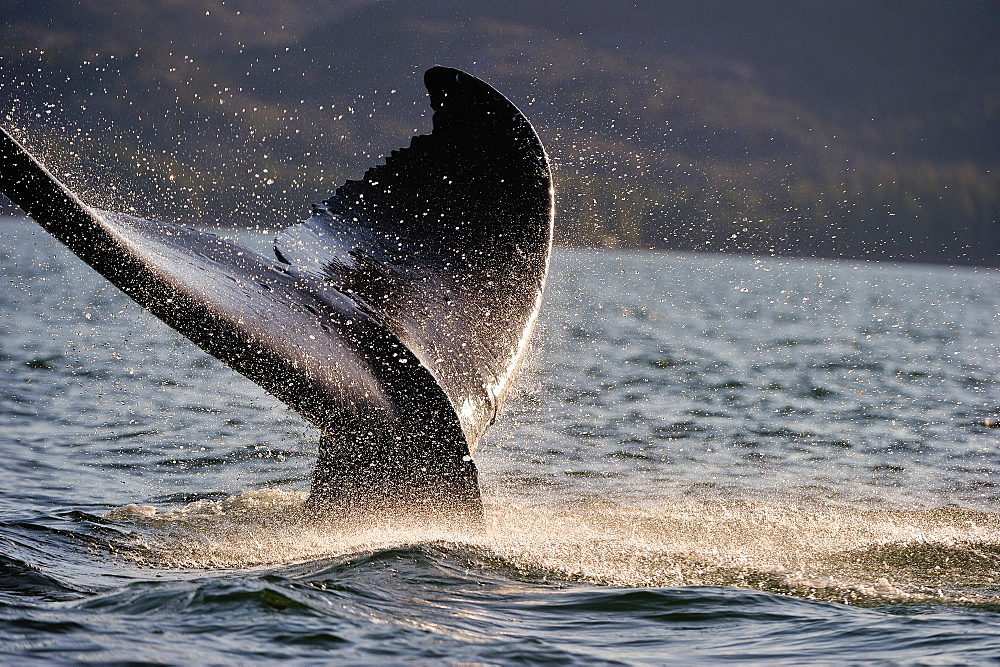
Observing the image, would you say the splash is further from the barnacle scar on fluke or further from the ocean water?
the barnacle scar on fluke

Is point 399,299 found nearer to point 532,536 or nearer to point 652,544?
point 532,536

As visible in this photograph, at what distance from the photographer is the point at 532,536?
6480 millimetres

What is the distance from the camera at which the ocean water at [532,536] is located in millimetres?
4727

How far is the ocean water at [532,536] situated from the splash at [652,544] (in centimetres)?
2

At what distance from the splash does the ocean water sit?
2cm

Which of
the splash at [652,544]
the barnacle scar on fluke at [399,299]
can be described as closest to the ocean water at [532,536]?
the splash at [652,544]

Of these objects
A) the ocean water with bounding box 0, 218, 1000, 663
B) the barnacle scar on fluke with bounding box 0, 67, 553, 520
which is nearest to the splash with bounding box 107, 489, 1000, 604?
the ocean water with bounding box 0, 218, 1000, 663

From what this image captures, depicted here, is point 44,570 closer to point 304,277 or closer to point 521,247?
point 304,277

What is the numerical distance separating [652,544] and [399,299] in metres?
2.05

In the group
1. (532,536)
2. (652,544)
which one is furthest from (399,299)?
(652,544)

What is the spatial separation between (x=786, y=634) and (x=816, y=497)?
373cm

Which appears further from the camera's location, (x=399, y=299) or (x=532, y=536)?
(x=532, y=536)

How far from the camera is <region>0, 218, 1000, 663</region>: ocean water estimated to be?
4727 mm

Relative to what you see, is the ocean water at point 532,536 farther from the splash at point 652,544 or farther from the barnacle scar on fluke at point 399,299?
the barnacle scar on fluke at point 399,299
